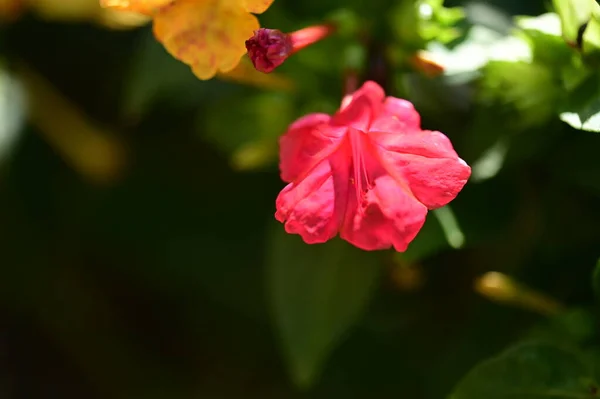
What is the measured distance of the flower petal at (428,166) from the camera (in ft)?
1.48

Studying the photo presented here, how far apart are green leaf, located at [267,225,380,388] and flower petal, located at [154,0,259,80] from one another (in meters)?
0.24

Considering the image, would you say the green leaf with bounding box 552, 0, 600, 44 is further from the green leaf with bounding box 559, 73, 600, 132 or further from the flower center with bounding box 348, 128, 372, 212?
the flower center with bounding box 348, 128, 372, 212

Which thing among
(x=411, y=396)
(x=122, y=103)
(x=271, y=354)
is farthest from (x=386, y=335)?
(x=122, y=103)

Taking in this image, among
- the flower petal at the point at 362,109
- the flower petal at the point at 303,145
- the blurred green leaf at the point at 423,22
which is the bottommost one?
the blurred green leaf at the point at 423,22

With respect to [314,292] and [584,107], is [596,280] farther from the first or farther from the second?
[314,292]

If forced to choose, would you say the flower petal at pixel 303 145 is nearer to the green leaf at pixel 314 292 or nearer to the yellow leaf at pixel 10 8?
the green leaf at pixel 314 292

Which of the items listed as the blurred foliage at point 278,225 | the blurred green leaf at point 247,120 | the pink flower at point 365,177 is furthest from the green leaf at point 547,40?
the blurred green leaf at point 247,120

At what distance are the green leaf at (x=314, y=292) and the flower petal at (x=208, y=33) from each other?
0.78ft

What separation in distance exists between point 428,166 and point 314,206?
2.8 inches

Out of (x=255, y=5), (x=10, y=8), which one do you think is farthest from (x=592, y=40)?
(x=10, y=8)

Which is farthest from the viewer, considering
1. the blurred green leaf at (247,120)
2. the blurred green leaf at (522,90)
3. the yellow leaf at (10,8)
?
the yellow leaf at (10,8)

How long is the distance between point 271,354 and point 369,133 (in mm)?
634

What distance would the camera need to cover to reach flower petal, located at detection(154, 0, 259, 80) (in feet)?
1.59

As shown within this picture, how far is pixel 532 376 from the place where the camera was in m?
0.50
